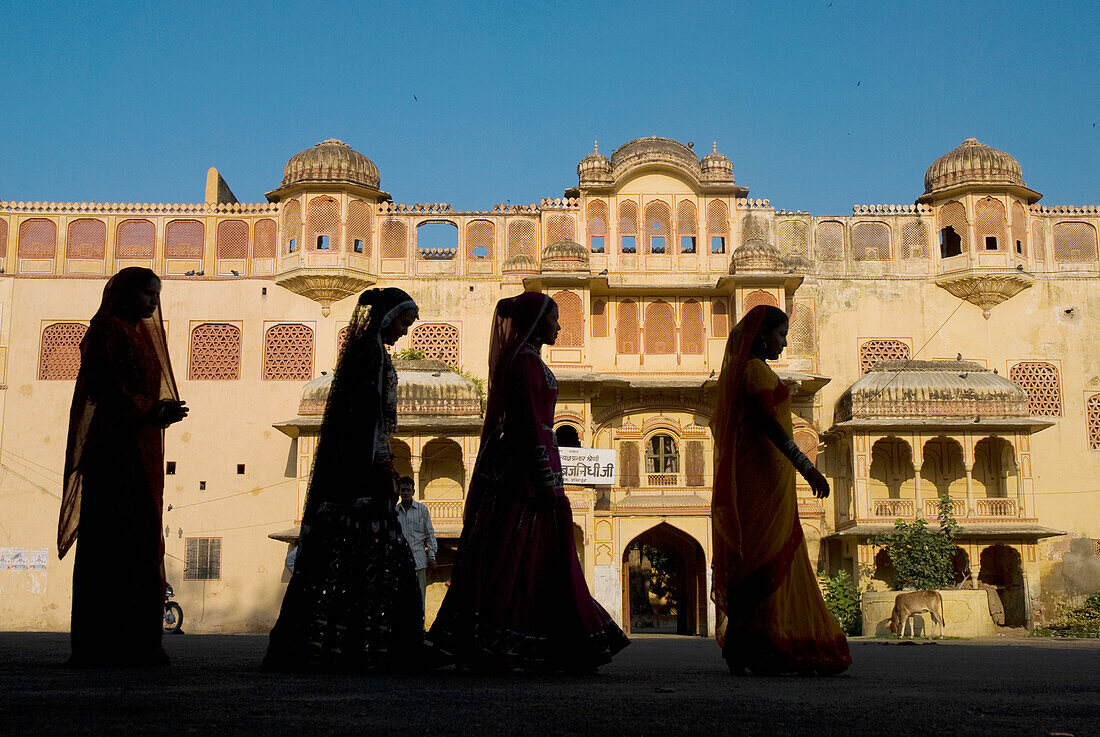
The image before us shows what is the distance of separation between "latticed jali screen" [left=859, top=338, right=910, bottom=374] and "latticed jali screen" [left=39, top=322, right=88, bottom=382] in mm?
17545

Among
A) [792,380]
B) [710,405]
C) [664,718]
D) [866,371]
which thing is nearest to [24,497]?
[710,405]

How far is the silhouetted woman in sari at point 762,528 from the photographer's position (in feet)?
20.4

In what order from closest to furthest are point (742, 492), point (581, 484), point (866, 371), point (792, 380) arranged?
1. point (742, 492)
2. point (581, 484)
3. point (792, 380)
4. point (866, 371)

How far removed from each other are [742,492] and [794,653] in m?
0.92

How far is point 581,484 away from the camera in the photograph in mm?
23812

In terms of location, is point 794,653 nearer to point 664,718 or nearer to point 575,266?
point 664,718

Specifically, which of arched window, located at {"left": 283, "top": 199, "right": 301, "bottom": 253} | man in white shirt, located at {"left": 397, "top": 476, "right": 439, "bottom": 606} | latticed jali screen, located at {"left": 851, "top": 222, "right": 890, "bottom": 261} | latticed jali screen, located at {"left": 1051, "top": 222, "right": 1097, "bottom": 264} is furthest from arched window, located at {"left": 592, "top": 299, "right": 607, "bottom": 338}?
man in white shirt, located at {"left": 397, "top": 476, "right": 439, "bottom": 606}

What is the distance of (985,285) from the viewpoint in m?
27.4

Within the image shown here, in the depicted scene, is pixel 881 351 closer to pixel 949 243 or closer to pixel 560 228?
pixel 949 243

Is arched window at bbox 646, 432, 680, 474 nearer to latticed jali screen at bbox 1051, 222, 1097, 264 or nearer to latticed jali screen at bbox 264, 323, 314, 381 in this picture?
latticed jali screen at bbox 264, 323, 314, 381

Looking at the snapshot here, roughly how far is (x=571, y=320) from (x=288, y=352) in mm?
6390

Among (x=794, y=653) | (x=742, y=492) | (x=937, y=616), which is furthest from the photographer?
(x=937, y=616)

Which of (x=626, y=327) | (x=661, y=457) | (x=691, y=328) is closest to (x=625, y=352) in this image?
(x=626, y=327)

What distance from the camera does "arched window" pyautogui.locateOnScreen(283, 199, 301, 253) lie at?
27.4 meters
